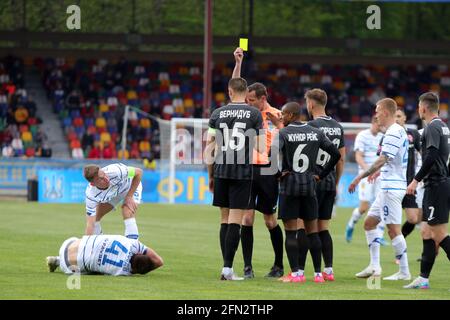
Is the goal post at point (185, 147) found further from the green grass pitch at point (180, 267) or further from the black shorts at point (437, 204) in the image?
the black shorts at point (437, 204)

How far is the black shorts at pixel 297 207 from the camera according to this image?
12750 mm

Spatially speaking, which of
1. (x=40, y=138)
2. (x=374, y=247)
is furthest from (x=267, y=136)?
(x=40, y=138)

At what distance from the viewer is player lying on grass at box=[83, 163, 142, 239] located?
44.8 feet

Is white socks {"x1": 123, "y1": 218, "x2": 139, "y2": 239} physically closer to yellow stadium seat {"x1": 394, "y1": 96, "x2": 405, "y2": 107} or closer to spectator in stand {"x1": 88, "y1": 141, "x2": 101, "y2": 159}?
spectator in stand {"x1": 88, "y1": 141, "x2": 101, "y2": 159}

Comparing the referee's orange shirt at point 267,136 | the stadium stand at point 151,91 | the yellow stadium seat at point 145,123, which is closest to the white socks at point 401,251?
the referee's orange shirt at point 267,136

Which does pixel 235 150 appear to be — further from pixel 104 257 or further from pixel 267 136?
pixel 104 257

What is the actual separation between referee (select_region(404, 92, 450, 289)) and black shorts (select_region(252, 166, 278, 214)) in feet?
6.83

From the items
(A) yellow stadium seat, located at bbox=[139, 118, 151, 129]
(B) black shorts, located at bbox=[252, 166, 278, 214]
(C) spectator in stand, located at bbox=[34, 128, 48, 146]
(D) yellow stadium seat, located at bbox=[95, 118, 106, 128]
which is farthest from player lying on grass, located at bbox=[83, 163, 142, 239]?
(D) yellow stadium seat, located at bbox=[95, 118, 106, 128]

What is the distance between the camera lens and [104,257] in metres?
12.8

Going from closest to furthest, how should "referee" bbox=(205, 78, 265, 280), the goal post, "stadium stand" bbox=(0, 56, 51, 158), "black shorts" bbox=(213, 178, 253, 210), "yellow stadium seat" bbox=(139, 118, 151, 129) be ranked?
1. "referee" bbox=(205, 78, 265, 280)
2. "black shorts" bbox=(213, 178, 253, 210)
3. the goal post
4. "stadium stand" bbox=(0, 56, 51, 158)
5. "yellow stadium seat" bbox=(139, 118, 151, 129)

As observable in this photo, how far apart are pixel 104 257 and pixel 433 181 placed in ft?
13.6

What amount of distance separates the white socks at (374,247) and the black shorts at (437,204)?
1.62 metres

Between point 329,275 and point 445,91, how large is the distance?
123ft

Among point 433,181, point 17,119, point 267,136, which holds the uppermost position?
point 267,136
